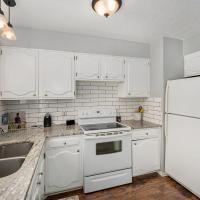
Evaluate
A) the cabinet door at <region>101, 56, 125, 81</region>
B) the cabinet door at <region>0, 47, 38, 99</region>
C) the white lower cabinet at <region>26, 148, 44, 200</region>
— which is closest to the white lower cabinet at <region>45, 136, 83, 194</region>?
the white lower cabinet at <region>26, 148, 44, 200</region>

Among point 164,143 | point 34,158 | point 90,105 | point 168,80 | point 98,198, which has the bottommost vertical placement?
point 98,198

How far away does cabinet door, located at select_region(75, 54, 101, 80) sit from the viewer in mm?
2432

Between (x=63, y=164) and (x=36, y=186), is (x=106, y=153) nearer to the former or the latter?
(x=63, y=164)

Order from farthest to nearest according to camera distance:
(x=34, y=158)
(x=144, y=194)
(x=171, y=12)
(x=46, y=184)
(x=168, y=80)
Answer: (x=168, y=80) < (x=144, y=194) < (x=46, y=184) < (x=171, y=12) < (x=34, y=158)

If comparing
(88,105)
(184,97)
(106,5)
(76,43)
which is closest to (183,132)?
(184,97)

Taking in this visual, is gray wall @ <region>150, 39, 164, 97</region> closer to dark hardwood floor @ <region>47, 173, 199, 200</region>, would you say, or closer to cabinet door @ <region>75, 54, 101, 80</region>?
cabinet door @ <region>75, 54, 101, 80</region>

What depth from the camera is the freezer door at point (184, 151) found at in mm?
2021

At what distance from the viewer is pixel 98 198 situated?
2086 mm

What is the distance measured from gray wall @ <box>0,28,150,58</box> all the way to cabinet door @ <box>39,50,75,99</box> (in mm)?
237

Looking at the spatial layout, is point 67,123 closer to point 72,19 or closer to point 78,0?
point 72,19

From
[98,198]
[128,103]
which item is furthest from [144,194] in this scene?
[128,103]

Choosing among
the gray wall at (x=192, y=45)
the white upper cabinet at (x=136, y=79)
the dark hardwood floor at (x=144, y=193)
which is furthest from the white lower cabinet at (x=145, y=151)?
the gray wall at (x=192, y=45)

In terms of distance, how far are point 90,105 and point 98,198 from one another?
146cm

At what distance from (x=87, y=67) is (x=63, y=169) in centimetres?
158
